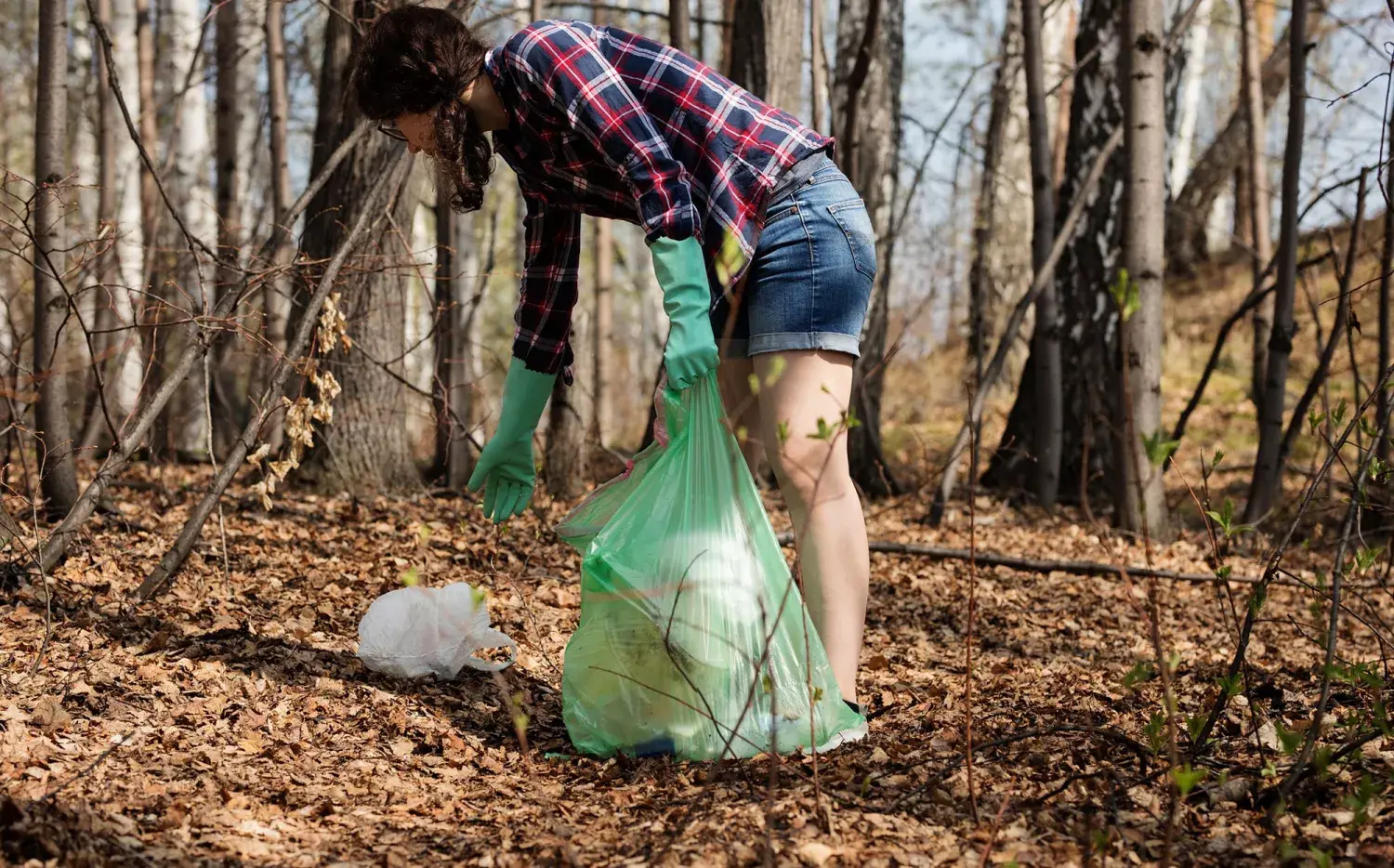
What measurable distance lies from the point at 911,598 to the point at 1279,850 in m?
2.31

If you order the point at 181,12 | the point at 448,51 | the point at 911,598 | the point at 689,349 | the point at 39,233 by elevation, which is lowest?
the point at 911,598

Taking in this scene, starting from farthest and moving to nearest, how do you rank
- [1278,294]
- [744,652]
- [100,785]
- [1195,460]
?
[1195,460], [1278,294], [744,652], [100,785]

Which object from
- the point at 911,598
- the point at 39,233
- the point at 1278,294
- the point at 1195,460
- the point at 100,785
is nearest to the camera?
the point at 100,785

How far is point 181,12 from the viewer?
25.8 ft

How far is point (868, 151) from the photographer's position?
6105mm

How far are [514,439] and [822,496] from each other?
30.7 inches

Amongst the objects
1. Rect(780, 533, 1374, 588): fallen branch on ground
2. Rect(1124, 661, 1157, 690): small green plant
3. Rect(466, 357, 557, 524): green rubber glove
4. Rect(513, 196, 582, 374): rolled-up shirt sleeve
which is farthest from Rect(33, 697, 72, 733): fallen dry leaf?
Rect(780, 533, 1374, 588): fallen branch on ground

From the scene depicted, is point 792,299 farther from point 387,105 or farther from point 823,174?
point 387,105

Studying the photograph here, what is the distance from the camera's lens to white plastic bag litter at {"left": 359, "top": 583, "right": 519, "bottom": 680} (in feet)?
8.50

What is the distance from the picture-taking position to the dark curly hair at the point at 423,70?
2.10 metres

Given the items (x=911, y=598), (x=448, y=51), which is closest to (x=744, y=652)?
(x=448, y=51)

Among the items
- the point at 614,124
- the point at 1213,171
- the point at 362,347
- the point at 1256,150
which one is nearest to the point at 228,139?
the point at 362,347

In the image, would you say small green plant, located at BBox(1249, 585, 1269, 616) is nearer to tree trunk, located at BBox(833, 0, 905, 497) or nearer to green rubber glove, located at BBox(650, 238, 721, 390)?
green rubber glove, located at BBox(650, 238, 721, 390)

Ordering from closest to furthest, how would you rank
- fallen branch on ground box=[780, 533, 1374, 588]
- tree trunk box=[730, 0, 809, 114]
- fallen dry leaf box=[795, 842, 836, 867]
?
fallen dry leaf box=[795, 842, 836, 867], fallen branch on ground box=[780, 533, 1374, 588], tree trunk box=[730, 0, 809, 114]
